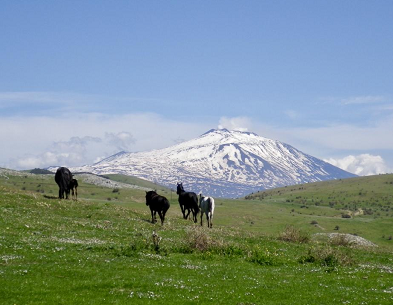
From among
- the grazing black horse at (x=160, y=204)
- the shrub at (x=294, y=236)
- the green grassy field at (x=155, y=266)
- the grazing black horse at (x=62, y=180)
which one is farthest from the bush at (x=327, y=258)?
the grazing black horse at (x=62, y=180)

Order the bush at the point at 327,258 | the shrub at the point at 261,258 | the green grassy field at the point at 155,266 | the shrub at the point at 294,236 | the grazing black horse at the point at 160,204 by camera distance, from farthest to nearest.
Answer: the shrub at the point at 294,236, the grazing black horse at the point at 160,204, the bush at the point at 327,258, the shrub at the point at 261,258, the green grassy field at the point at 155,266

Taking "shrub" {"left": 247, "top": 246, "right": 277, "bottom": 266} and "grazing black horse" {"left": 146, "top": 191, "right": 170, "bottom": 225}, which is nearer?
"shrub" {"left": 247, "top": 246, "right": 277, "bottom": 266}

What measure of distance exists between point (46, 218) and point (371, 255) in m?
26.4

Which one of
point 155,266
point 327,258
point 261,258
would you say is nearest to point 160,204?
point 261,258

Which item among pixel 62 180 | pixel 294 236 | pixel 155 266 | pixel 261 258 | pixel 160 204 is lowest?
pixel 294 236

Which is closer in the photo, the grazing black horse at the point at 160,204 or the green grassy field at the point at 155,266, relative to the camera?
the green grassy field at the point at 155,266

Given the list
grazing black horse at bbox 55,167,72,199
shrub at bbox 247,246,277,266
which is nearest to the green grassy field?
shrub at bbox 247,246,277,266

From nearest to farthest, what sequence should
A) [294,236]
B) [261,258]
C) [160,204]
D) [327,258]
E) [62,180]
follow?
1. [261,258]
2. [327,258]
3. [160,204]
4. [294,236]
5. [62,180]

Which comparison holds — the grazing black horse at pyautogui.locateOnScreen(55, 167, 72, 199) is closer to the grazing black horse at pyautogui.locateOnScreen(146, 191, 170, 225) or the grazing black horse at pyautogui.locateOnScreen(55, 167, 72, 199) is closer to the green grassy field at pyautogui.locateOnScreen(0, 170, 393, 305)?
the green grassy field at pyautogui.locateOnScreen(0, 170, 393, 305)

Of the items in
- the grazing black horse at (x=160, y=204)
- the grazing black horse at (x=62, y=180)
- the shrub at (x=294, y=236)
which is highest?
the grazing black horse at (x=62, y=180)

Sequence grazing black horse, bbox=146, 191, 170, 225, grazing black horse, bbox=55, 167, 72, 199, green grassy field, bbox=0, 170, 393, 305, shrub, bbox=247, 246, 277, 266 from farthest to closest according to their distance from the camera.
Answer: grazing black horse, bbox=55, 167, 72, 199, grazing black horse, bbox=146, 191, 170, 225, shrub, bbox=247, 246, 277, 266, green grassy field, bbox=0, 170, 393, 305

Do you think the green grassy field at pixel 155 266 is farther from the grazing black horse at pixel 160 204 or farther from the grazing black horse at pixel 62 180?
the grazing black horse at pixel 62 180

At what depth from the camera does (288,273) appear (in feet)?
84.8

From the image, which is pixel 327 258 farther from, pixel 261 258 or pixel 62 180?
pixel 62 180
